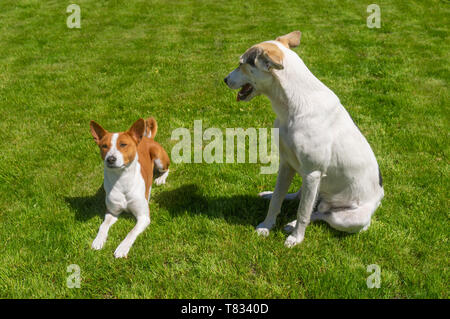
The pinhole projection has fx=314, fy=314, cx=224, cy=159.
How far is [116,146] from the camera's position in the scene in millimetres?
3469

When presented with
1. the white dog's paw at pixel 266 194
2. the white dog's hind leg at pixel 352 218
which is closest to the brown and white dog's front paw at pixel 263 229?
the white dog's paw at pixel 266 194

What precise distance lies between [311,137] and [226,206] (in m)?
1.68

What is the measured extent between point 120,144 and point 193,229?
1.35 meters

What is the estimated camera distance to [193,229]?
12.7 ft

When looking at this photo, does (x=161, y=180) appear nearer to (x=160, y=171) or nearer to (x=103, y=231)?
(x=160, y=171)

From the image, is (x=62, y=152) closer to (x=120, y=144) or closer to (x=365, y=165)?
(x=120, y=144)

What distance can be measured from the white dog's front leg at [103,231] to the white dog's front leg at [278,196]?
1.83 m

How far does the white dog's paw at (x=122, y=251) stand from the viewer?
3527mm

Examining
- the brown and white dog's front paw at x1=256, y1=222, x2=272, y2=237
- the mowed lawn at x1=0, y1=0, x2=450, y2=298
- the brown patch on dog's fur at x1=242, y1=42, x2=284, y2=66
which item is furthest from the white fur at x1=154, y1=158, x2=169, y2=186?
the brown patch on dog's fur at x1=242, y1=42, x2=284, y2=66

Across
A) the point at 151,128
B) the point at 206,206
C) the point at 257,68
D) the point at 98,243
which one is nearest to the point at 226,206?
the point at 206,206

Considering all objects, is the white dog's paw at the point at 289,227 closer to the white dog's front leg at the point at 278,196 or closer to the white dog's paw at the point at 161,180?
the white dog's front leg at the point at 278,196

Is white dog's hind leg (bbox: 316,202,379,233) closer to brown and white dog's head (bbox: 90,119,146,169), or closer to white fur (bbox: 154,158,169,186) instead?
brown and white dog's head (bbox: 90,119,146,169)

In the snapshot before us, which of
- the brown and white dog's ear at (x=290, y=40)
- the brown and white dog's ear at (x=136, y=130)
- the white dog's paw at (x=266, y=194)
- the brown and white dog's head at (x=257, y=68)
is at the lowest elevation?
the white dog's paw at (x=266, y=194)

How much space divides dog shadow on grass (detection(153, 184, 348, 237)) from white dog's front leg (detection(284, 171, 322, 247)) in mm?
356
